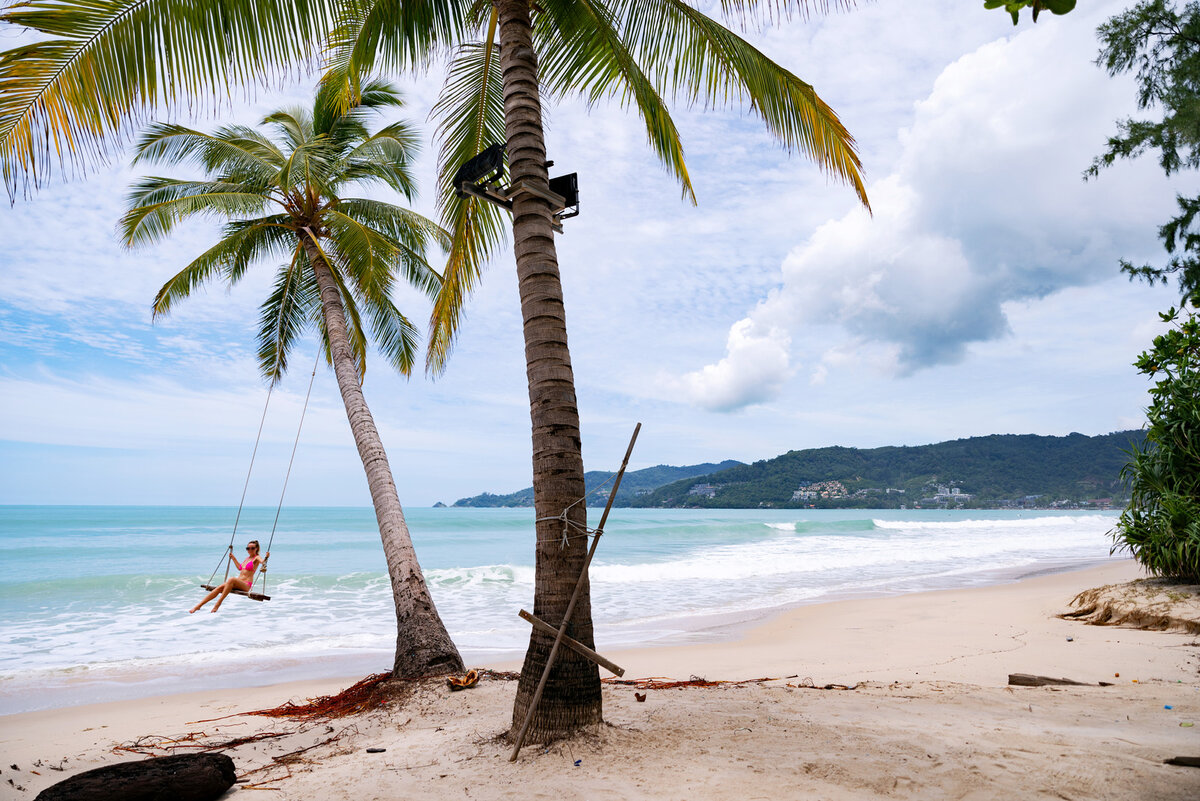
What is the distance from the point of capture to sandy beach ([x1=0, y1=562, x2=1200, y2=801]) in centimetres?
359

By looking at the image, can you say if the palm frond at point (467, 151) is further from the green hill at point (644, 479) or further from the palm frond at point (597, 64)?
the green hill at point (644, 479)

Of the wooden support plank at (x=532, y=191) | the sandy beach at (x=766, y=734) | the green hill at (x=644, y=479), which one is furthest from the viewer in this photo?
the green hill at (x=644, y=479)

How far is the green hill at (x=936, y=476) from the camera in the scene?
230ft

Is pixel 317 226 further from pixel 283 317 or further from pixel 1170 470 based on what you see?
pixel 1170 470

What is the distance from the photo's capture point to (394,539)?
7.92 meters

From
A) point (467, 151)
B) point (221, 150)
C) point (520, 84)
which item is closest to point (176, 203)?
point (221, 150)

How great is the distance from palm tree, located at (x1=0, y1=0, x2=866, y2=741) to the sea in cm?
605

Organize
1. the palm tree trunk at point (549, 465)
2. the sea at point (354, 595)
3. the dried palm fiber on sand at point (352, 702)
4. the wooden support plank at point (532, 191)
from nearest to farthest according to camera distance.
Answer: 1. the palm tree trunk at point (549, 465)
2. the wooden support plank at point (532, 191)
3. the dried palm fiber on sand at point (352, 702)
4. the sea at point (354, 595)

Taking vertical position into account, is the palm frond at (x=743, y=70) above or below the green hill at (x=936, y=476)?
above

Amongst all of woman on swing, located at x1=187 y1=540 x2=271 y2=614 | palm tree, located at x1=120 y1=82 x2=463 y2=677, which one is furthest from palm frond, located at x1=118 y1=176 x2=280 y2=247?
woman on swing, located at x1=187 y1=540 x2=271 y2=614

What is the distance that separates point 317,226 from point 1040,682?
10711 millimetres

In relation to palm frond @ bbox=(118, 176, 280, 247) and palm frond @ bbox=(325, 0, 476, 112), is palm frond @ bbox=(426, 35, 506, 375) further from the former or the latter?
palm frond @ bbox=(118, 176, 280, 247)

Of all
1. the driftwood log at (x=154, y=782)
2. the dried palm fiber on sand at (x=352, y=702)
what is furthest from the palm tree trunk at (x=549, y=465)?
the dried palm fiber on sand at (x=352, y=702)

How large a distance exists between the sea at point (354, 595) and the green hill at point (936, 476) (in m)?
39.1
